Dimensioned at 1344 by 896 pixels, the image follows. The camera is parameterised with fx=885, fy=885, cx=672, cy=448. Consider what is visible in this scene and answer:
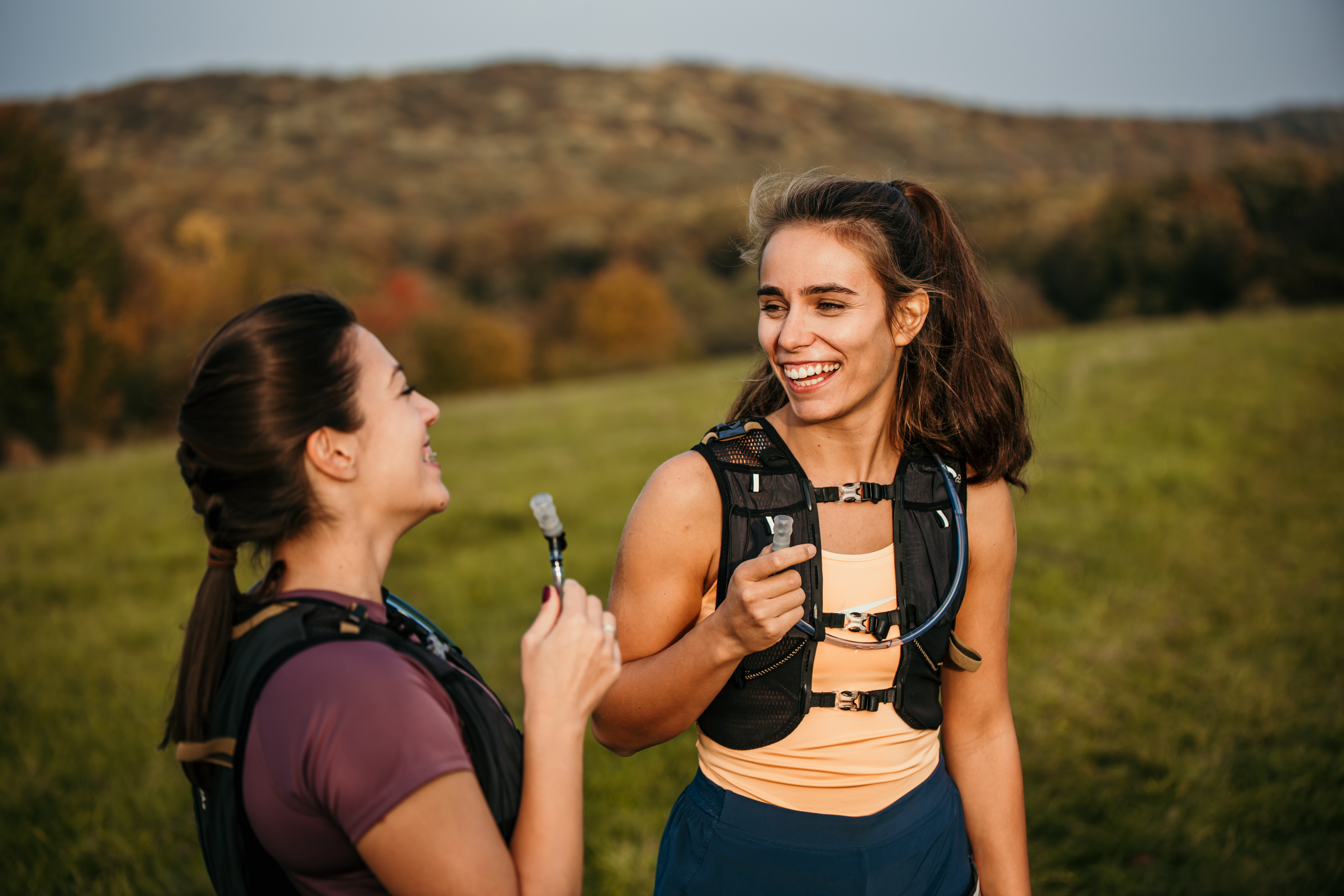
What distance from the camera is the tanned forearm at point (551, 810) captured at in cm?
140

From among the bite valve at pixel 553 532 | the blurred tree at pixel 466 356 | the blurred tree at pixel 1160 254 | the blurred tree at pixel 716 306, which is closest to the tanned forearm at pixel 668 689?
the bite valve at pixel 553 532

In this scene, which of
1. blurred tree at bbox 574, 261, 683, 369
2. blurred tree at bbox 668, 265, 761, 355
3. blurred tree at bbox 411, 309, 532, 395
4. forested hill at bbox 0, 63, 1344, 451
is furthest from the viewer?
blurred tree at bbox 668, 265, 761, 355

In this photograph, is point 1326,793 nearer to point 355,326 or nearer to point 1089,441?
point 355,326

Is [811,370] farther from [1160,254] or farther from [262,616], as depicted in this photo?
[1160,254]

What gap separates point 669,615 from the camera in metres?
2.02

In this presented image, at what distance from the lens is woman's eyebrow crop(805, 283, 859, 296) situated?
2109 mm

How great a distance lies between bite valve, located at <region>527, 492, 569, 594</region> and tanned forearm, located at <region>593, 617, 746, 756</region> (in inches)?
13.7

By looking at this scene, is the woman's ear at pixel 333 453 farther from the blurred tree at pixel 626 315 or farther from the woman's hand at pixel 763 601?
the blurred tree at pixel 626 315

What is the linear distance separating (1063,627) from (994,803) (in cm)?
436

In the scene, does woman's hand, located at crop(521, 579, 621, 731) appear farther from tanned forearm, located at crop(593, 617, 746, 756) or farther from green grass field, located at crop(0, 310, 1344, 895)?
green grass field, located at crop(0, 310, 1344, 895)

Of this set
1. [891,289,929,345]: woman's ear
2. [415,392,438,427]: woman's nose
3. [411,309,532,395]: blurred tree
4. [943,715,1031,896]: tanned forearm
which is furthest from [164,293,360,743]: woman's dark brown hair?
[411,309,532,395]: blurred tree

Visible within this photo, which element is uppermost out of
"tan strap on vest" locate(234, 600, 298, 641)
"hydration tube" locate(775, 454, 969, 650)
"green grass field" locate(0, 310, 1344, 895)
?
"tan strap on vest" locate(234, 600, 298, 641)

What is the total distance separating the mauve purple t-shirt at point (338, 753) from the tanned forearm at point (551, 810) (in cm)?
13

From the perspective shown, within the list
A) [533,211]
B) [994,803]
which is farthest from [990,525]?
[533,211]
